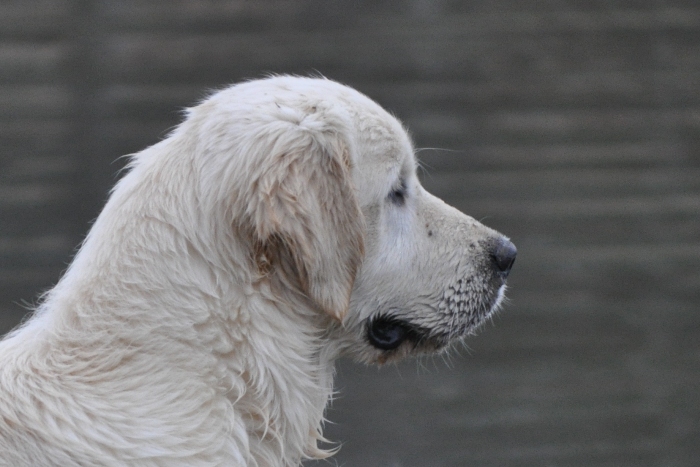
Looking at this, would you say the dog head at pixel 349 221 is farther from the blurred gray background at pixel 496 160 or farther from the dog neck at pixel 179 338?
the blurred gray background at pixel 496 160

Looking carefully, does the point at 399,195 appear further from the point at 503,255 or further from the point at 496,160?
the point at 496,160

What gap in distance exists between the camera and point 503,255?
8.76 ft

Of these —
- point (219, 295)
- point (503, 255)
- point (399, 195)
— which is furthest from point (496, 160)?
point (219, 295)

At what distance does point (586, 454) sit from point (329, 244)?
4210 millimetres

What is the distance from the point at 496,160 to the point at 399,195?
3.18m

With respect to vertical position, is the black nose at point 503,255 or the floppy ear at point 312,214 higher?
the floppy ear at point 312,214

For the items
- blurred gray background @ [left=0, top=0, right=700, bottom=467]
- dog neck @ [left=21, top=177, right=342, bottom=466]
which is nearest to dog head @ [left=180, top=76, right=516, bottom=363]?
dog neck @ [left=21, top=177, right=342, bottom=466]

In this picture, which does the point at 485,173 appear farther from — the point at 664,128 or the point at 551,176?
the point at 664,128

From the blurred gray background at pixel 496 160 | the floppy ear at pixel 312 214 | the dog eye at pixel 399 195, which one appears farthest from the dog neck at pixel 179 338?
the blurred gray background at pixel 496 160

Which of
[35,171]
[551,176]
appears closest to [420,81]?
[551,176]

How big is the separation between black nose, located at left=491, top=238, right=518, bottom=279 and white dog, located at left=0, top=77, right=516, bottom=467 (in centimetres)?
39

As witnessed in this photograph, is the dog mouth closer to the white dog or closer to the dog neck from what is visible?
the white dog

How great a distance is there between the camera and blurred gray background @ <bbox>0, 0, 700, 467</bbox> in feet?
17.6

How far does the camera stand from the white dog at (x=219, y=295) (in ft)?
6.55
